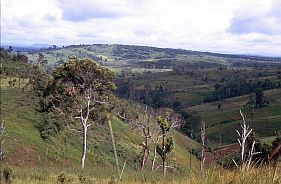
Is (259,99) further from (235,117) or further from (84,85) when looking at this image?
(84,85)

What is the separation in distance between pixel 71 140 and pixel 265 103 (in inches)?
3438

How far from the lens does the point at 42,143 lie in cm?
4222

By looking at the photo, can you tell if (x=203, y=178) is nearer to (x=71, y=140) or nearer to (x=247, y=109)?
(x=71, y=140)

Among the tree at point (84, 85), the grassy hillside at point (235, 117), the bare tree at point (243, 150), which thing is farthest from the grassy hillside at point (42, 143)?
the grassy hillside at point (235, 117)

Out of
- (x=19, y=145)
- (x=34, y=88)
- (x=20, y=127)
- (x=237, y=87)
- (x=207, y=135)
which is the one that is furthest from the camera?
(x=237, y=87)

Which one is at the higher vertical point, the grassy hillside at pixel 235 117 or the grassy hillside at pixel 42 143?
the grassy hillside at pixel 42 143

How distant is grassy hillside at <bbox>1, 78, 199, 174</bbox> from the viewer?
37.5m

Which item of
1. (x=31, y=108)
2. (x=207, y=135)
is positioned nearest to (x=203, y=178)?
(x=31, y=108)

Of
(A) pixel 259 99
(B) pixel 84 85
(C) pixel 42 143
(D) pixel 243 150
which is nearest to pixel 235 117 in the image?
(A) pixel 259 99

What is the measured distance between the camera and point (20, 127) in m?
44.1

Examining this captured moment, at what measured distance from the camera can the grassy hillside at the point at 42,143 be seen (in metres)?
37.5

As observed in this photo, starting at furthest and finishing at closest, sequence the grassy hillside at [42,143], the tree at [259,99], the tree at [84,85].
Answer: the tree at [259,99]
the grassy hillside at [42,143]
the tree at [84,85]

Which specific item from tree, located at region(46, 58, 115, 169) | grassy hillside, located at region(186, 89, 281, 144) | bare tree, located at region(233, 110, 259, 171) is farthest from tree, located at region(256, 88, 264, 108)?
bare tree, located at region(233, 110, 259, 171)

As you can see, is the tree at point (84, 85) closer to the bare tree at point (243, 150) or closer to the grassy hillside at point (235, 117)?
the bare tree at point (243, 150)
